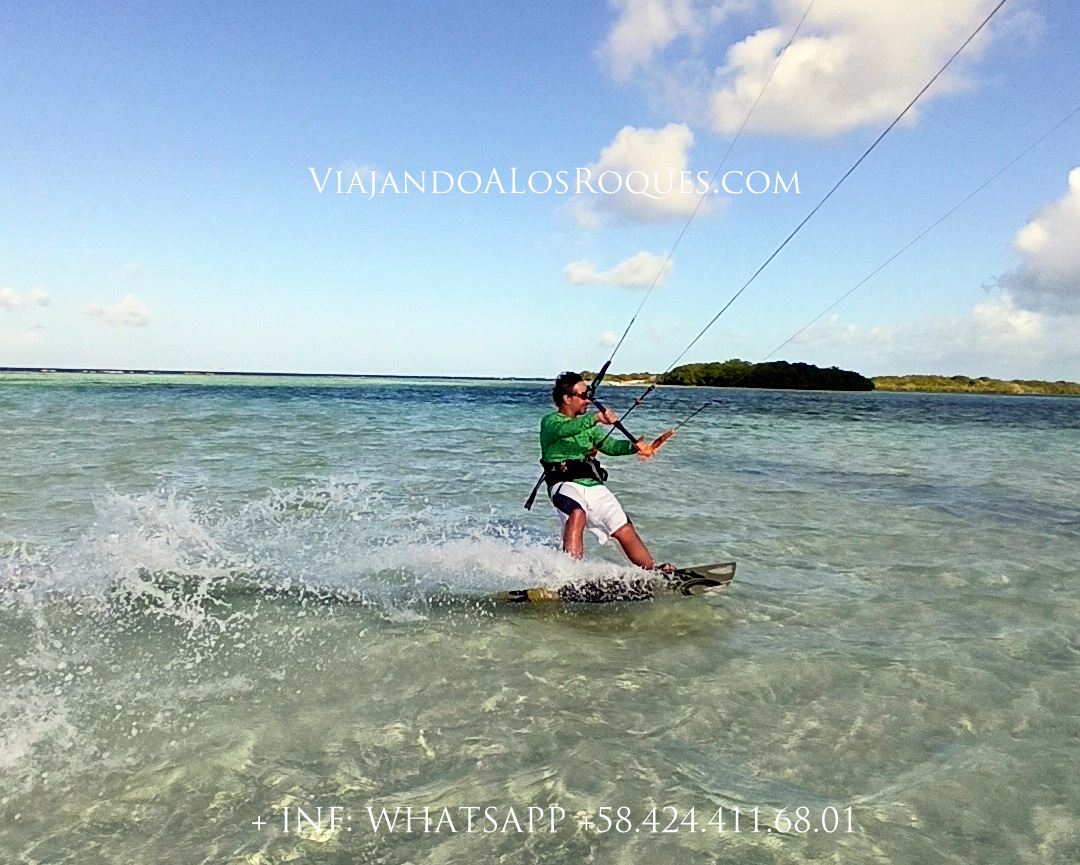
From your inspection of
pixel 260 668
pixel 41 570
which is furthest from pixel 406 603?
pixel 41 570

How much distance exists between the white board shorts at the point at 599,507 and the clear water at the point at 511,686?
0.49 meters

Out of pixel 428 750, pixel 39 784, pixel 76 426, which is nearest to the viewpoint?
pixel 39 784

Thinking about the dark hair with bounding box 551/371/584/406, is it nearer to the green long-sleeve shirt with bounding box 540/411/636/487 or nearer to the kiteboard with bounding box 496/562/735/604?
the green long-sleeve shirt with bounding box 540/411/636/487

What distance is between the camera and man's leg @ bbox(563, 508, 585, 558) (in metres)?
7.62

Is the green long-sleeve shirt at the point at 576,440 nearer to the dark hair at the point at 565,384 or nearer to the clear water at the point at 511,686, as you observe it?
the dark hair at the point at 565,384

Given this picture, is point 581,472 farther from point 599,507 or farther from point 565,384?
point 565,384

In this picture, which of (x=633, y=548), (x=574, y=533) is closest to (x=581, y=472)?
(x=574, y=533)

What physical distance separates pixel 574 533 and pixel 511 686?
2558 millimetres

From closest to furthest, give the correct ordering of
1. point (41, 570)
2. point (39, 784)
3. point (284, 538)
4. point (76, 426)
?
point (39, 784), point (41, 570), point (284, 538), point (76, 426)

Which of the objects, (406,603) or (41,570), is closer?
(406,603)

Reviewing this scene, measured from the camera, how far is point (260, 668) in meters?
5.56

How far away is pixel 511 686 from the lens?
17.4 ft

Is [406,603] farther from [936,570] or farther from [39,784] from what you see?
[936,570]

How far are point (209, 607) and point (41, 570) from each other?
2.36 metres
